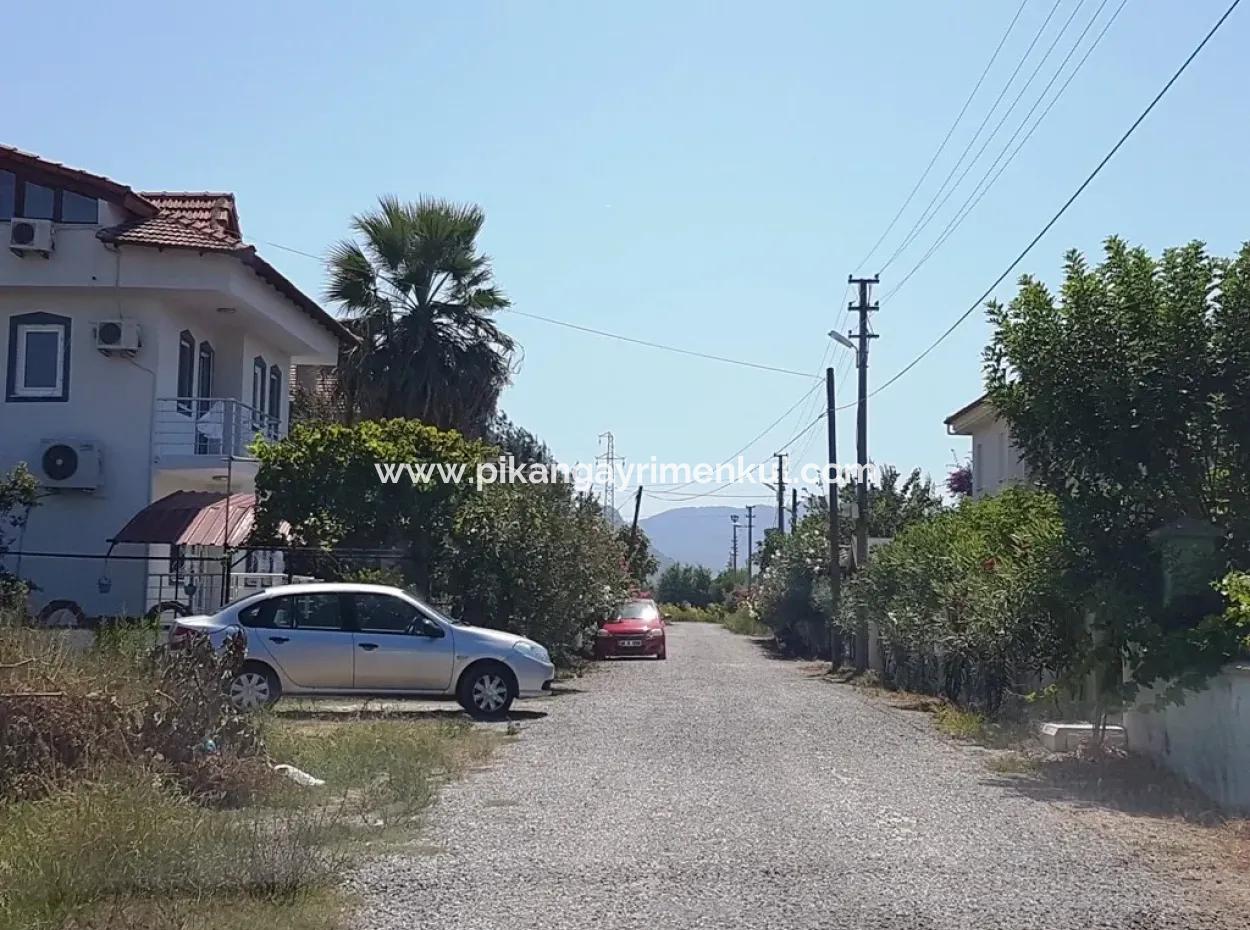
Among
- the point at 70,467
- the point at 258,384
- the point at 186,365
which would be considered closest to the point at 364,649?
the point at 70,467

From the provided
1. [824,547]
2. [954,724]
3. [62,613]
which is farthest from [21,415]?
[824,547]

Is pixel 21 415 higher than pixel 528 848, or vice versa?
pixel 21 415

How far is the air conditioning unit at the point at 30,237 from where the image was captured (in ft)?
76.9

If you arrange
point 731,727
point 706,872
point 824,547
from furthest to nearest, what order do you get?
point 824,547 → point 731,727 → point 706,872

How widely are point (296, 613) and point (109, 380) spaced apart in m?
9.44

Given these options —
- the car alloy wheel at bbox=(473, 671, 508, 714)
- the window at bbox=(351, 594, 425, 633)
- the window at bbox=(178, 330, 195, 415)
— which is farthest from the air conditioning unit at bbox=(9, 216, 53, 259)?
the car alloy wheel at bbox=(473, 671, 508, 714)

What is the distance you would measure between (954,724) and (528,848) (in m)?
9.96

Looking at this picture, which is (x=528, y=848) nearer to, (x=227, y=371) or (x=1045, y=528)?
(x=1045, y=528)

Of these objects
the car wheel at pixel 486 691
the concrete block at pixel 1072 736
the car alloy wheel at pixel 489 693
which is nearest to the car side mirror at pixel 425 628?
the car wheel at pixel 486 691

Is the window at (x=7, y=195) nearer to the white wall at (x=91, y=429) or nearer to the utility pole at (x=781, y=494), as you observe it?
the white wall at (x=91, y=429)

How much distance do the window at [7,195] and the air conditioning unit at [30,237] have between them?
0.64 metres

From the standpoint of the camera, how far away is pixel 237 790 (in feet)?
34.6

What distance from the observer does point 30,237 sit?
77.2 feet

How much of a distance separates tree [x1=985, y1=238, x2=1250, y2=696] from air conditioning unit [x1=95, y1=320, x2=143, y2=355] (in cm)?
1498
